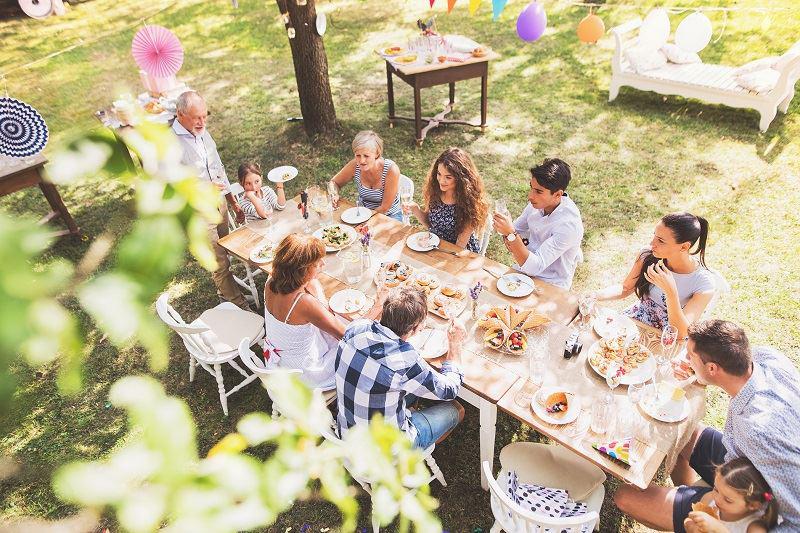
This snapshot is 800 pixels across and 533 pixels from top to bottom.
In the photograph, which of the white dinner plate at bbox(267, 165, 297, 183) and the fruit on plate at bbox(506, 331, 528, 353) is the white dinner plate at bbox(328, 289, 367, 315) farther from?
the white dinner plate at bbox(267, 165, 297, 183)

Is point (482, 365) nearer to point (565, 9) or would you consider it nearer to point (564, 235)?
point (564, 235)

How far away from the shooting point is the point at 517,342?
3.04 metres

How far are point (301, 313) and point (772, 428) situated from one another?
8.09 ft

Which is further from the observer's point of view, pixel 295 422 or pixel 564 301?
pixel 564 301

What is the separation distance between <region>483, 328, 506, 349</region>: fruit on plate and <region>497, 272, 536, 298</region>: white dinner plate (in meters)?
0.38

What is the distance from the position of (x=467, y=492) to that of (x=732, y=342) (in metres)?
1.82

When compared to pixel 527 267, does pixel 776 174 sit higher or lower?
lower

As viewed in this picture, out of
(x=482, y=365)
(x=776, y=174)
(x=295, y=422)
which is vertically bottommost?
(x=776, y=174)

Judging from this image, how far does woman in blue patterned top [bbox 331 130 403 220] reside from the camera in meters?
4.43

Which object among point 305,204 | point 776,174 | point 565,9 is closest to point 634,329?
point 305,204

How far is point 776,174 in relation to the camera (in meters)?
5.85

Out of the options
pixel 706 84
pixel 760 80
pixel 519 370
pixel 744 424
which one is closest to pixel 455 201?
pixel 519 370

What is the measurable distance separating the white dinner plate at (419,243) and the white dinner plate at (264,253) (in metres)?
1.02

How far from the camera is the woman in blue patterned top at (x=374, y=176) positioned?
4.43 m
